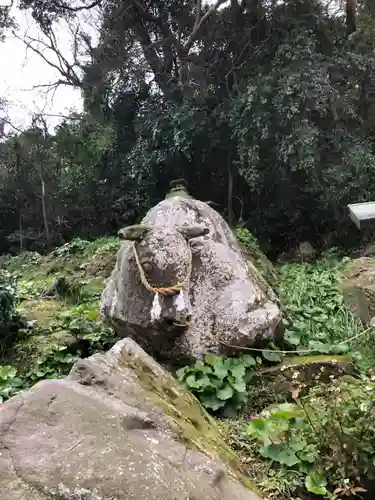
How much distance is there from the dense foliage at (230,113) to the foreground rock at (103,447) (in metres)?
7.76

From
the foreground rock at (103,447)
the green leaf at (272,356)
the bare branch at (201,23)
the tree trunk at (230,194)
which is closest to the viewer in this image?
the foreground rock at (103,447)

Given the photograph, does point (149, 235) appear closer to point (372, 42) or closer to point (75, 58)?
point (372, 42)

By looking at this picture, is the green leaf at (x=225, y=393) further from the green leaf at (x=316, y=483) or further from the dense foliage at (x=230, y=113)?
the dense foliage at (x=230, y=113)

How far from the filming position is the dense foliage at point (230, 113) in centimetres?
973

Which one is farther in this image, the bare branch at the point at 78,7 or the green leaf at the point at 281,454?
the bare branch at the point at 78,7

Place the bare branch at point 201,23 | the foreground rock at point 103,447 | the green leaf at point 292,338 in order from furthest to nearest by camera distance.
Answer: the bare branch at point 201,23 < the green leaf at point 292,338 < the foreground rock at point 103,447

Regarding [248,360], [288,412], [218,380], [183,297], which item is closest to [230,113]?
[183,297]

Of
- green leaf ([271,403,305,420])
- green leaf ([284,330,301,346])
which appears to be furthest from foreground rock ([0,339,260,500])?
green leaf ([284,330,301,346])

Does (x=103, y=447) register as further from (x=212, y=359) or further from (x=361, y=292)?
(x=361, y=292)

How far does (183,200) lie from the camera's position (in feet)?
15.0

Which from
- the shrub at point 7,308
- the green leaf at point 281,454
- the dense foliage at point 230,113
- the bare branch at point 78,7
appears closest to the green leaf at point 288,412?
the green leaf at point 281,454

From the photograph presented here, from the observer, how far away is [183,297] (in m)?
3.61

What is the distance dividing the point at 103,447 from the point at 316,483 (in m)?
1.12

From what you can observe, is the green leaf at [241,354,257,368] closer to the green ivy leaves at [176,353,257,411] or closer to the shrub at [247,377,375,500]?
the green ivy leaves at [176,353,257,411]
